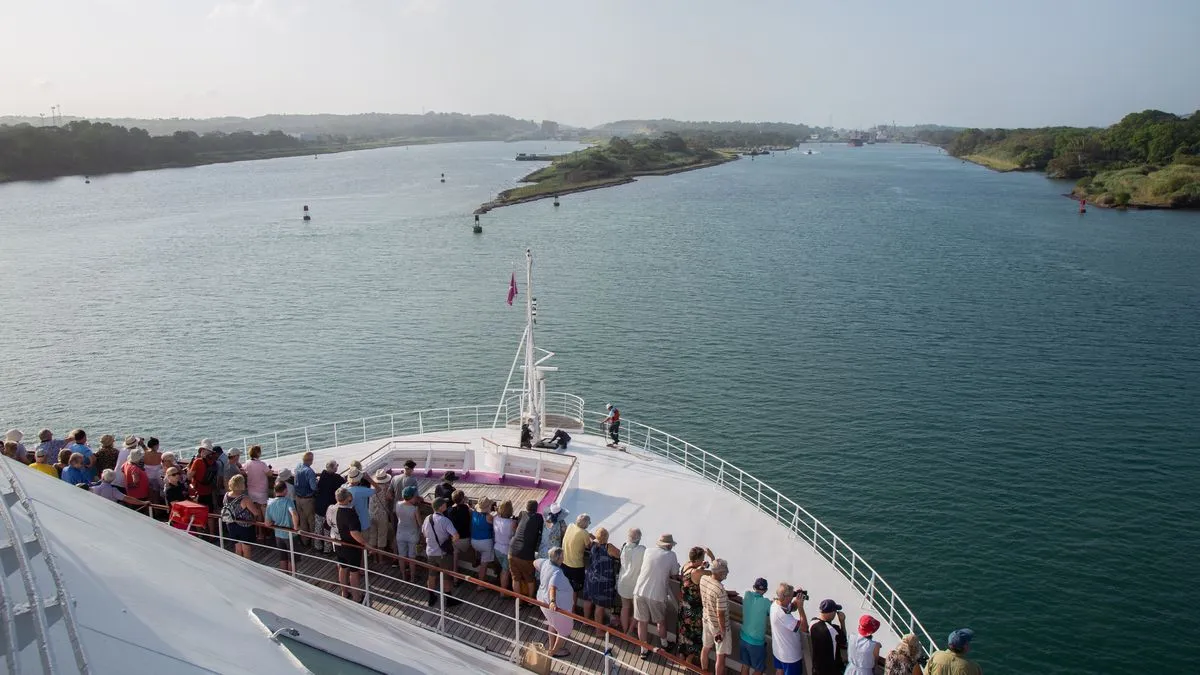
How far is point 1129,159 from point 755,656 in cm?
16444

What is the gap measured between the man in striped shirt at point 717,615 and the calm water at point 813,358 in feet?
40.4

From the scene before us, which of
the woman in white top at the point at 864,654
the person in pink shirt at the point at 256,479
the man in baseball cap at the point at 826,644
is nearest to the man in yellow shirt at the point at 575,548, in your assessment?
the man in baseball cap at the point at 826,644

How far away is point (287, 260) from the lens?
228 ft

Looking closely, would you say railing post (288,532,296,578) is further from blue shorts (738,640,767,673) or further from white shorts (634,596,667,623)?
blue shorts (738,640,767,673)

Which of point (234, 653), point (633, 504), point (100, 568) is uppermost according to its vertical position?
point (100, 568)

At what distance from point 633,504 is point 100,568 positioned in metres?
11.0

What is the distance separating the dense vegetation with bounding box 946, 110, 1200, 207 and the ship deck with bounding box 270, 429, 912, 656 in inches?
4310

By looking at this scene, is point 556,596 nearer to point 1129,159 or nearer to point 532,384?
point 532,384

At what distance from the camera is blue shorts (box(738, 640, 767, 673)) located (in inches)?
357

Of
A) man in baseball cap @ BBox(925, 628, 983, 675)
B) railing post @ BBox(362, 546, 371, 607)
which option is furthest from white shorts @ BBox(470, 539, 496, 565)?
man in baseball cap @ BBox(925, 628, 983, 675)

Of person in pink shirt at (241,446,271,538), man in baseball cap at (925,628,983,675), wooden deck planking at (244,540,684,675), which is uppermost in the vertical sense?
person in pink shirt at (241,446,271,538)

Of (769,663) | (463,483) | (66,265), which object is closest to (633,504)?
(463,483)

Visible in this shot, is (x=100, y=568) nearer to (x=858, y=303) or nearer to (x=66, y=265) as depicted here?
(x=858, y=303)

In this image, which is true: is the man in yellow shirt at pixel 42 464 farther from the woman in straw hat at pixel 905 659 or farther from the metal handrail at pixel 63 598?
the woman in straw hat at pixel 905 659
